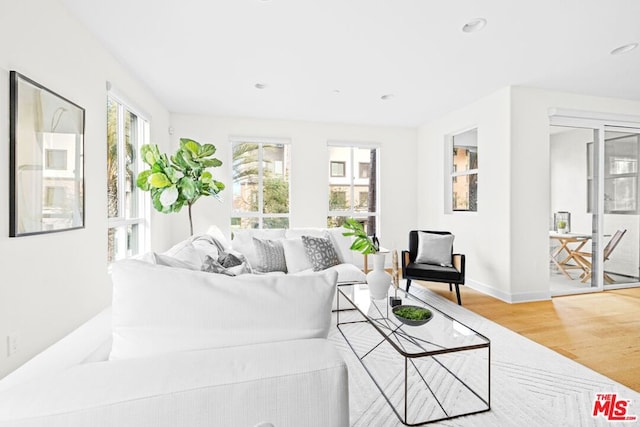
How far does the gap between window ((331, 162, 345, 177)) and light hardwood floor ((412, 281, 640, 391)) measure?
2459mm

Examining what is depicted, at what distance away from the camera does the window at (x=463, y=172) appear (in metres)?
4.60

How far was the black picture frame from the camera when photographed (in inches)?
73.3

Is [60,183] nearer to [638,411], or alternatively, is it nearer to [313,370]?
[313,370]

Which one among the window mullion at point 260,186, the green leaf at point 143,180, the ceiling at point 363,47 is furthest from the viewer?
the window mullion at point 260,186

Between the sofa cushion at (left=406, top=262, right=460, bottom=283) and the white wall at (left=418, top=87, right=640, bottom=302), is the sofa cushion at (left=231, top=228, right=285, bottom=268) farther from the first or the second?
the white wall at (left=418, top=87, right=640, bottom=302)

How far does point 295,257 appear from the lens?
3561mm

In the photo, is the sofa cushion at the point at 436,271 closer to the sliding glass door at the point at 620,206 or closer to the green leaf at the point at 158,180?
the sliding glass door at the point at 620,206

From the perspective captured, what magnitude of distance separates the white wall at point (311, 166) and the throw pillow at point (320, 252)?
176 centimetres

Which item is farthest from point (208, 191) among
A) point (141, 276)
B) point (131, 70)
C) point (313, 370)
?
point (313, 370)

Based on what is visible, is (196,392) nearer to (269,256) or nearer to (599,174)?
(269,256)

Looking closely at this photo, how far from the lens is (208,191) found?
4039 mm

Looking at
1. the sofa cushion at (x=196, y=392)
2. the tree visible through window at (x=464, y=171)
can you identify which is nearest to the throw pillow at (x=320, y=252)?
the tree visible through window at (x=464, y=171)

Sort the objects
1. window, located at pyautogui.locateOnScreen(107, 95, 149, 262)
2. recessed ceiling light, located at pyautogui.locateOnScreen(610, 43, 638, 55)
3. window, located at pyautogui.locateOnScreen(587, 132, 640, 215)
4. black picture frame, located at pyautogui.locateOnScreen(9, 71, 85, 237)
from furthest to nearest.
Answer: window, located at pyautogui.locateOnScreen(587, 132, 640, 215)
window, located at pyautogui.locateOnScreen(107, 95, 149, 262)
recessed ceiling light, located at pyautogui.locateOnScreen(610, 43, 638, 55)
black picture frame, located at pyautogui.locateOnScreen(9, 71, 85, 237)

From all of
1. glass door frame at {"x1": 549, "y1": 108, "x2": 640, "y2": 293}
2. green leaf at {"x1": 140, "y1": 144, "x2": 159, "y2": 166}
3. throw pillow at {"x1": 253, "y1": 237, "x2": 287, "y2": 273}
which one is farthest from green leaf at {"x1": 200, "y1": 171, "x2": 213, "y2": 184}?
glass door frame at {"x1": 549, "y1": 108, "x2": 640, "y2": 293}
